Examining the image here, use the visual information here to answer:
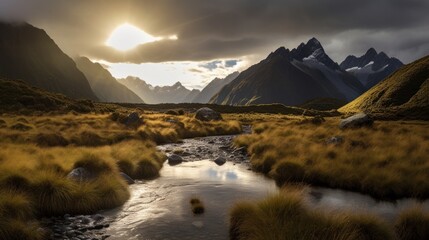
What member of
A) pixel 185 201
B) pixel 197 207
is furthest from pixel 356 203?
pixel 185 201

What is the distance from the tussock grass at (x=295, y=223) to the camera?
31.2 feet

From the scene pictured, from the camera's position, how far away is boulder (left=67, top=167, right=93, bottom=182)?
15052 mm

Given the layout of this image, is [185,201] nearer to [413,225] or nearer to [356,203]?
[356,203]

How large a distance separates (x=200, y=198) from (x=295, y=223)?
234 inches

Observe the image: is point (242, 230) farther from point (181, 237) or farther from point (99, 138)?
point (99, 138)

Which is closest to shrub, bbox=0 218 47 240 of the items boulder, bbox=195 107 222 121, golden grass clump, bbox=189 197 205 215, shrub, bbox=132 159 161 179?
golden grass clump, bbox=189 197 205 215

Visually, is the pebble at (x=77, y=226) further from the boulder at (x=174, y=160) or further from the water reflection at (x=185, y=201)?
the boulder at (x=174, y=160)

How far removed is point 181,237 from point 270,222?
292 cm

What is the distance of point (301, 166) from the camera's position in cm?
2014

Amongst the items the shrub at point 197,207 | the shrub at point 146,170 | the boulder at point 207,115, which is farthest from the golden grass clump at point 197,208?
the boulder at point 207,115

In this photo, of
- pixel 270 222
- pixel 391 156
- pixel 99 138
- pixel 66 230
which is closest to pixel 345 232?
pixel 270 222

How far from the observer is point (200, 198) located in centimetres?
1510

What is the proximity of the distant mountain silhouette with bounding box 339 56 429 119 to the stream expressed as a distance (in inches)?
2900

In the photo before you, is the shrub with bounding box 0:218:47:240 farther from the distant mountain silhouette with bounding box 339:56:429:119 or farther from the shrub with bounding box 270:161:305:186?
the distant mountain silhouette with bounding box 339:56:429:119
